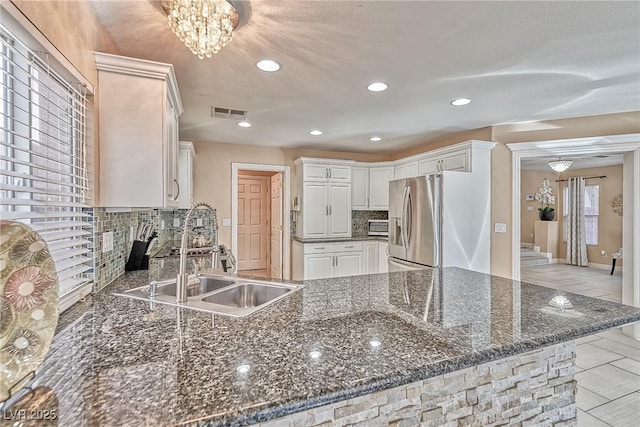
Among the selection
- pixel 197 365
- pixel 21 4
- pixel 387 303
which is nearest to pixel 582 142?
pixel 387 303

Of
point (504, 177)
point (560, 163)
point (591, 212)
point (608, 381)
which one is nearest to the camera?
point (608, 381)

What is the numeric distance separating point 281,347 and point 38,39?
4.27ft

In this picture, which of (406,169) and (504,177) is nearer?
(504,177)

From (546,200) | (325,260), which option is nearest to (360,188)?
(325,260)

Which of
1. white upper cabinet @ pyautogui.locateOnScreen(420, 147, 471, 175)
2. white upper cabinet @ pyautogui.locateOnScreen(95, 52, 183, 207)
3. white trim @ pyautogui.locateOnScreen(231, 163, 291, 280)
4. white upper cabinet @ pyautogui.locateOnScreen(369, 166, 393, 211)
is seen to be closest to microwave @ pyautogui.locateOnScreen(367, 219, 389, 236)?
white upper cabinet @ pyautogui.locateOnScreen(369, 166, 393, 211)

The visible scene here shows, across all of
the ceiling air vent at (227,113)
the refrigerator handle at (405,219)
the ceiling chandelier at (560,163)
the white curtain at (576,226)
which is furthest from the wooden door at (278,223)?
the white curtain at (576,226)

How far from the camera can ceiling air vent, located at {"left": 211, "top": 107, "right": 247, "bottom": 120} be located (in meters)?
3.13

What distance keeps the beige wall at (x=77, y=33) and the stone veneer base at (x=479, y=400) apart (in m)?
1.47

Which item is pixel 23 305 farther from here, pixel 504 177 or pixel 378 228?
pixel 378 228

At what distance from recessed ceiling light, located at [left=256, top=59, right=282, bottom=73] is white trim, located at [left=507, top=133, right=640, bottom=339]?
292cm

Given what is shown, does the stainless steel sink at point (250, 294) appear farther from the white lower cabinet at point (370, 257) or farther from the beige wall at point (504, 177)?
the white lower cabinet at point (370, 257)

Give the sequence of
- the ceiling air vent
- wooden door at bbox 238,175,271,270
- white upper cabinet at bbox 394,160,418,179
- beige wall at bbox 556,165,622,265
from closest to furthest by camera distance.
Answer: the ceiling air vent < white upper cabinet at bbox 394,160,418,179 < wooden door at bbox 238,175,271,270 < beige wall at bbox 556,165,622,265

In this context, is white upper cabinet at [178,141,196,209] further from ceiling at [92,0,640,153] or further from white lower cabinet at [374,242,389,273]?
white lower cabinet at [374,242,389,273]

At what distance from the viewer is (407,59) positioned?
2.11 meters
